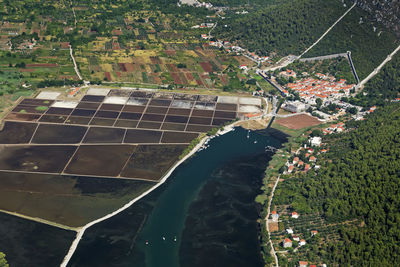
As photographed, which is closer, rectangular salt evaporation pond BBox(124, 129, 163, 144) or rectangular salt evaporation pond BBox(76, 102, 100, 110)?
rectangular salt evaporation pond BBox(124, 129, 163, 144)

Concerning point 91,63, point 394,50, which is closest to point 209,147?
point 91,63

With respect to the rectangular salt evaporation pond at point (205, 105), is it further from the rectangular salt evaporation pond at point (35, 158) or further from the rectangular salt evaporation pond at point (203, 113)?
the rectangular salt evaporation pond at point (35, 158)

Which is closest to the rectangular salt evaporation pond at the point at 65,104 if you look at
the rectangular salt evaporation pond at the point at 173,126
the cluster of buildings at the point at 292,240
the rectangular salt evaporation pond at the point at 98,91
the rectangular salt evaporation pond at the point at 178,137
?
the rectangular salt evaporation pond at the point at 98,91

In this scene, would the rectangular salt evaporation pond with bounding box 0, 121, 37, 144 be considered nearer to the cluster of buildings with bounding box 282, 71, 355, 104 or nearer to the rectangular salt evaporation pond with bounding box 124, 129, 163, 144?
the rectangular salt evaporation pond with bounding box 124, 129, 163, 144

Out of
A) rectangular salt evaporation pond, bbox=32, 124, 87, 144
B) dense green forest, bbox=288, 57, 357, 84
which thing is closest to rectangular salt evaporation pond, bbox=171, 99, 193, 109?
rectangular salt evaporation pond, bbox=32, 124, 87, 144

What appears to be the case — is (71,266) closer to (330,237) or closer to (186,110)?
(330,237)

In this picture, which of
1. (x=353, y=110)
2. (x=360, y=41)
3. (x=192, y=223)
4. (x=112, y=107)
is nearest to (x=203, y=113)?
(x=112, y=107)
